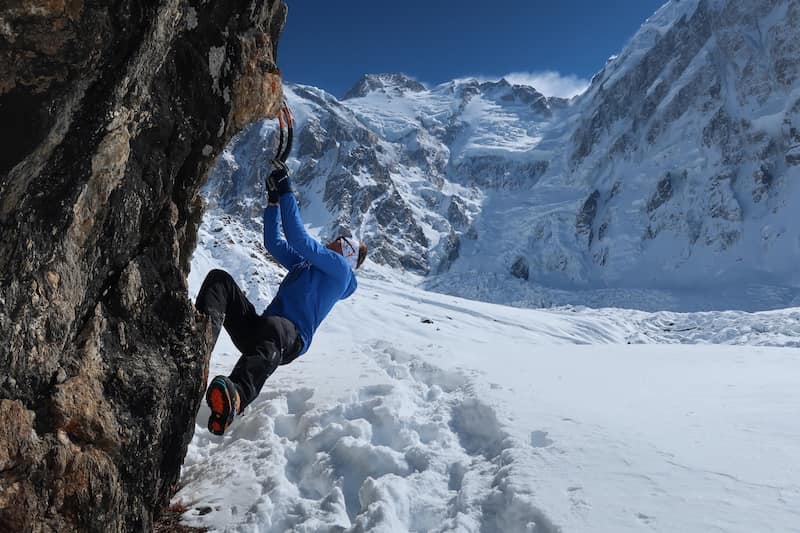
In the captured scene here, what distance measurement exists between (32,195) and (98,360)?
0.99 metres

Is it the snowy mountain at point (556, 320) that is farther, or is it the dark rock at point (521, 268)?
the dark rock at point (521, 268)

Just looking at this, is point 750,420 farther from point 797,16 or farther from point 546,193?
point 546,193

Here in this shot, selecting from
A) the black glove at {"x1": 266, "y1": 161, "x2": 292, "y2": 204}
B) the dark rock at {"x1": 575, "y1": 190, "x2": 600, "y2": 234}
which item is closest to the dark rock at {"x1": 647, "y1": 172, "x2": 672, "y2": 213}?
the dark rock at {"x1": 575, "y1": 190, "x2": 600, "y2": 234}

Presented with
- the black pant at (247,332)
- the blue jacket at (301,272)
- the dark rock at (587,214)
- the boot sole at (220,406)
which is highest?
the dark rock at (587,214)

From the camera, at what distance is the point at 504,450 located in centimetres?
413

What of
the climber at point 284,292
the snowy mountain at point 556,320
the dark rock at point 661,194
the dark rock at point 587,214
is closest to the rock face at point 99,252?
the climber at point 284,292

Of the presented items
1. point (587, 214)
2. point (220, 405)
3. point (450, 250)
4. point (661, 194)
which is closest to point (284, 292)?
point (220, 405)

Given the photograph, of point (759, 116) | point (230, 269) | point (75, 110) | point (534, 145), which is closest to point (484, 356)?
point (75, 110)

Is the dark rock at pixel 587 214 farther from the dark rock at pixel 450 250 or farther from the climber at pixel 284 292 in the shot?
the climber at pixel 284 292

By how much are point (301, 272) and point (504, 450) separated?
7.59ft

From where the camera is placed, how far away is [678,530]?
2855 mm

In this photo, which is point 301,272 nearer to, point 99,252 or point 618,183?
point 99,252

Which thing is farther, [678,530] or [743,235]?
[743,235]

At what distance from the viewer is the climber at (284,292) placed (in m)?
4.39
